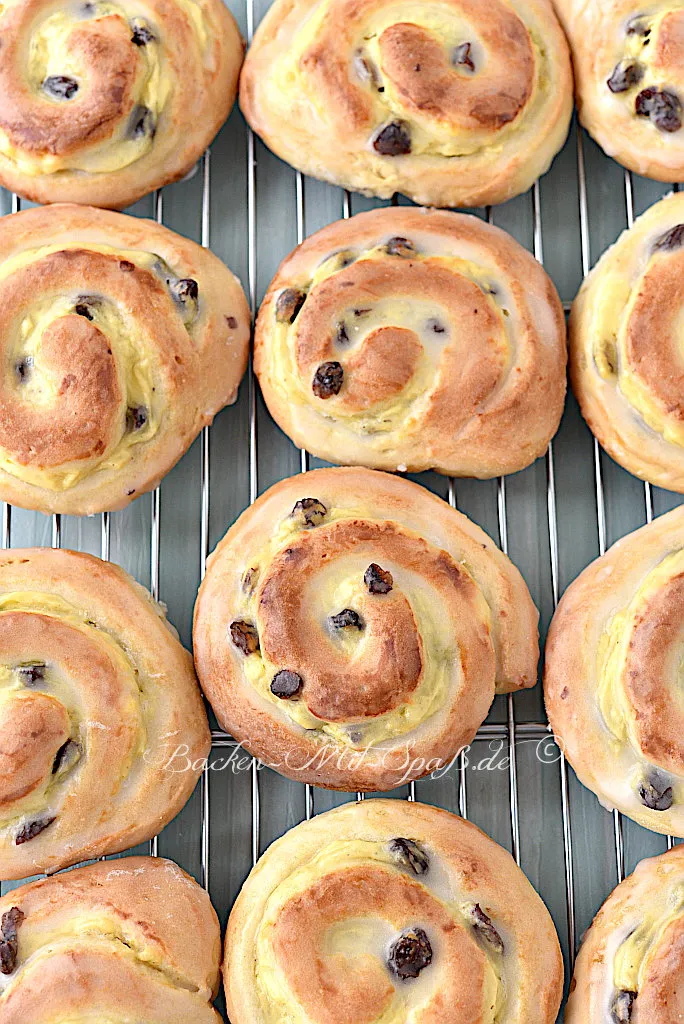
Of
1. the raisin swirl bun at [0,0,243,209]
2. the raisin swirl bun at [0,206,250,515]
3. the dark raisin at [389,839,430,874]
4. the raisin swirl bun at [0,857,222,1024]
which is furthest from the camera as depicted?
the raisin swirl bun at [0,0,243,209]

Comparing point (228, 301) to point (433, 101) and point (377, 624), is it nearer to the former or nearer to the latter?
point (433, 101)

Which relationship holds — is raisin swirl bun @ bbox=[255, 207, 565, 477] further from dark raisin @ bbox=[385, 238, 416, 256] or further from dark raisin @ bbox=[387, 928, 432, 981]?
dark raisin @ bbox=[387, 928, 432, 981]

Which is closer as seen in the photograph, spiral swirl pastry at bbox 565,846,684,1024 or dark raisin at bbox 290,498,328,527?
spiral swirl pastry at bbox 565,846,684,1024

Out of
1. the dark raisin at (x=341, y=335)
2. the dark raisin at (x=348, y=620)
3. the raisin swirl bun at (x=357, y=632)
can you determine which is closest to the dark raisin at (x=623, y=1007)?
the raisin swirl bun at (x=357, y=632)

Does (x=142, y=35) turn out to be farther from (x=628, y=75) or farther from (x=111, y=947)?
(x=111, y=947)

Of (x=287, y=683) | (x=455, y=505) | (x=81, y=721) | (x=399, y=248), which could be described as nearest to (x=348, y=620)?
(x=287, y=683)

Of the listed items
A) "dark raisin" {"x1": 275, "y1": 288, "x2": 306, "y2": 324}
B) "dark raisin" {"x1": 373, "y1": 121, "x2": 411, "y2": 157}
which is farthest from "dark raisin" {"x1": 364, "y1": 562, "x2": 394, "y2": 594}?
"dark raisin" {"x1": 373, "y1": 121, "x2": 411, "y2": 157}

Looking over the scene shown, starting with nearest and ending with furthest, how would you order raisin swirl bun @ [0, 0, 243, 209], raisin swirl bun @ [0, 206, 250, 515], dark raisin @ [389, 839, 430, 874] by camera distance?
1. dark raisin @ [389, 839, 430, 874]
2. raisin swirl bun @ [0, 206, 250, 515]
3. raisin swirl bun @ [0, 0, 243, 209]

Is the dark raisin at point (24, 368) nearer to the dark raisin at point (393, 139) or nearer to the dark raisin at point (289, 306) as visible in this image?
the dark raisin at point (289, 306)
